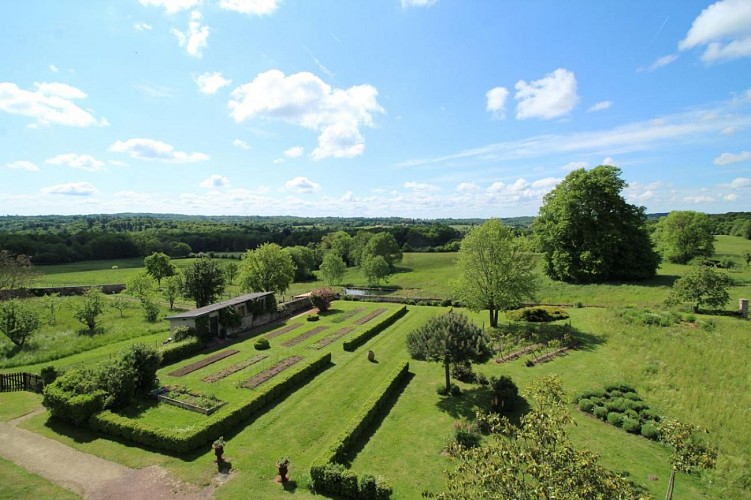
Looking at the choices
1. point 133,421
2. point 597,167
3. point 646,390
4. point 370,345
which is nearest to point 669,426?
→ point 646,390

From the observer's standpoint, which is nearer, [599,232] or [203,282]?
[203,282]

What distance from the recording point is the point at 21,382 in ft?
83.5

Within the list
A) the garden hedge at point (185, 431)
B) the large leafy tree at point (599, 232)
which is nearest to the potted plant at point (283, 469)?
the garden hedge at point (185, 431)

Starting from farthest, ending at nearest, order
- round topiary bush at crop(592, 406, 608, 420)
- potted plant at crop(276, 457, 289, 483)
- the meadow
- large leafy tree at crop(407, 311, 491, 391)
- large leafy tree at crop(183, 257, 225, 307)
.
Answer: large leafy tree at crop(183, 257, 225, 307) < large leafy tree at crop(407, 311, 491, 391) < round topiary bush at crop(592, 406, 608, 420) < the meadow < potted plant at crop(276, 457, 289, 483)

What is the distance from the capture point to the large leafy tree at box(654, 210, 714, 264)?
217ft

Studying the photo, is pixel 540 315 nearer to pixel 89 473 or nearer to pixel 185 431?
pixel 185 431

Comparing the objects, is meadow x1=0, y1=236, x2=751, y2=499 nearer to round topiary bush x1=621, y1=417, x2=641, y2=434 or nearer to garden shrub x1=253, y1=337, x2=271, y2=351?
round topiary bush x1=621, y1=417, x2=641, y2=434

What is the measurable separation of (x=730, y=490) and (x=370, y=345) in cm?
2560

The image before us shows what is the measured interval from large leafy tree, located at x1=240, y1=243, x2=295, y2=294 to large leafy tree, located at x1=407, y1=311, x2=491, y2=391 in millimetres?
32180

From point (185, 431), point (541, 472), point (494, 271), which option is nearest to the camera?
point (541, 472)

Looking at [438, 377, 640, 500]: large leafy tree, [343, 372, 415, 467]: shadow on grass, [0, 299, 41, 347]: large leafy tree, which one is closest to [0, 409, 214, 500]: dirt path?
[343, 372, 415, 467]: shadow on grass

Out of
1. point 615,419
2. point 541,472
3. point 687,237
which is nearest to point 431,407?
point 615,419

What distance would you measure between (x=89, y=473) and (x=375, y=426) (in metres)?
13.3

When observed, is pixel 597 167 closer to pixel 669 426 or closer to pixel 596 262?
pixel 596 262
